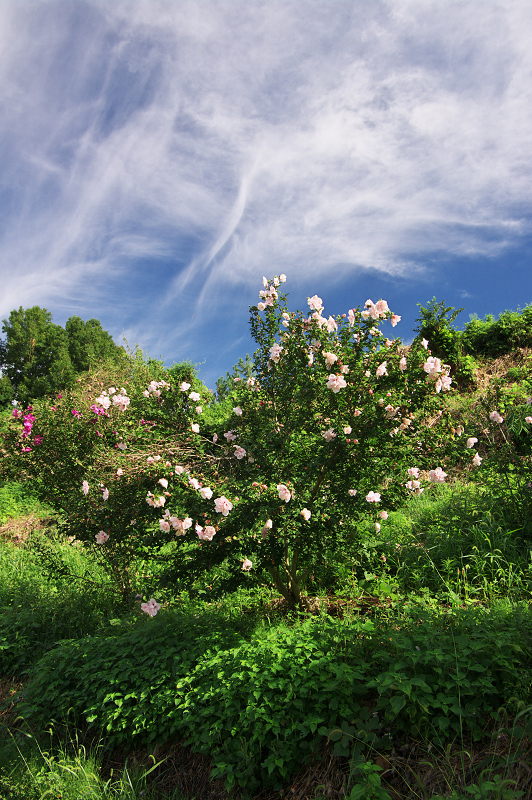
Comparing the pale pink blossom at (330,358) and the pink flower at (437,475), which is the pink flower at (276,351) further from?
the pink flower at (437,475)

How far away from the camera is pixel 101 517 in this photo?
4191mm

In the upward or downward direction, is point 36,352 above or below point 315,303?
above

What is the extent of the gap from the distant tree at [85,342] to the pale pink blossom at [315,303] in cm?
2014

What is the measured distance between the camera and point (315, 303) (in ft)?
12.9

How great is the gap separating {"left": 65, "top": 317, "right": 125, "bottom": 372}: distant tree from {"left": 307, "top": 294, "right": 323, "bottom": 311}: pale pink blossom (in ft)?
66.1

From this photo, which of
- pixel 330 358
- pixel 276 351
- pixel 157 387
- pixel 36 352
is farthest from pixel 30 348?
pixel 330 358

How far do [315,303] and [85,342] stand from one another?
22.2 meters

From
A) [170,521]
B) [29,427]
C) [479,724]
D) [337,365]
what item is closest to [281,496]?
[170,521]

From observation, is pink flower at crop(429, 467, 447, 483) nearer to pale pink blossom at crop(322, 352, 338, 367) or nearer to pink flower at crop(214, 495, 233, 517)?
pale pink blossom at crop(322, 352, 338, 367)

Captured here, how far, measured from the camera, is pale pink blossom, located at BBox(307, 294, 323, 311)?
3.93 meters

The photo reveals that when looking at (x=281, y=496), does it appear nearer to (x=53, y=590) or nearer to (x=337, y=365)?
(x=337, y=365)

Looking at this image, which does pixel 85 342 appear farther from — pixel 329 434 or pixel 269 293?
pixel 329 434

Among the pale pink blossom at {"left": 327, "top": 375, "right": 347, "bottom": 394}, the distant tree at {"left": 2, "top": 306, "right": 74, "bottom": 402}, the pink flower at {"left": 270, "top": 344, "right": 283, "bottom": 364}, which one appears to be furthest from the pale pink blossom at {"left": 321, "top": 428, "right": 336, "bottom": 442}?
the distant tree at {"left": 2, "top": 306, "right": 74, "bottom": 402}

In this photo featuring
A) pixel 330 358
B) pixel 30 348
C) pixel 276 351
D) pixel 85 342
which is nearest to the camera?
pixel 330 358
